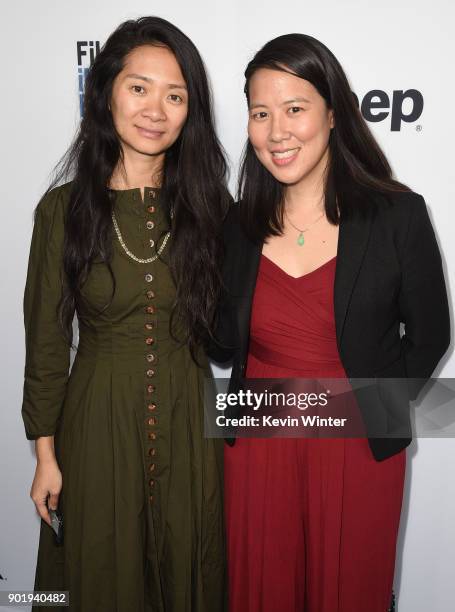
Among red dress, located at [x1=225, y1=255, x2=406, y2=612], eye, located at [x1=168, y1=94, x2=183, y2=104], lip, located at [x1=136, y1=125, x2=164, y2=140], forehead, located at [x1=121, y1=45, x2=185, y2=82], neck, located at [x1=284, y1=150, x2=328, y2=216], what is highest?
forehead, located at [x1=121, y1=45, x2=185, y2=82]

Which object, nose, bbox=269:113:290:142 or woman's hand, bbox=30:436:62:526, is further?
woman's hand, bbox=30:436:62:526

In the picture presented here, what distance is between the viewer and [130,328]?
1627 millimetres

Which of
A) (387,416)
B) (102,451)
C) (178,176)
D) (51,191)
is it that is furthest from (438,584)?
(51,191)

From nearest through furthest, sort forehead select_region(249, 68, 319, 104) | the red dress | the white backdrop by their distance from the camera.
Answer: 1. forehead select_region(249, 68, 319, 104)
2. the red dress
3. the white backdrop

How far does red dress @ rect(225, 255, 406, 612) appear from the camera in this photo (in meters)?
1.62

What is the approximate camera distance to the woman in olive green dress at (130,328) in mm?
1587

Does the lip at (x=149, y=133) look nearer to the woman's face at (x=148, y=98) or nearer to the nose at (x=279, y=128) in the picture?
the woman's face at (x=148, y=98)

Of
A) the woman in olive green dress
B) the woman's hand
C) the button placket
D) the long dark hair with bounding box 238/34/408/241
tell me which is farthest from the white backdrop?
the woman's hand

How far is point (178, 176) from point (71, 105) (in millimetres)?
615

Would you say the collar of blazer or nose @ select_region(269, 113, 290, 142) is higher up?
nose @ select_region(269, 113, 290, 142)

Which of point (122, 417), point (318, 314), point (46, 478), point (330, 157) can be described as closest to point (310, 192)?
point (330, 157)

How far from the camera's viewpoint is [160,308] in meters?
1.64

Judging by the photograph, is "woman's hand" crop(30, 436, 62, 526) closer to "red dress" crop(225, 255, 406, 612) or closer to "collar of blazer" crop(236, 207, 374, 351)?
"red dress" crop(225, 255, 406, 612)

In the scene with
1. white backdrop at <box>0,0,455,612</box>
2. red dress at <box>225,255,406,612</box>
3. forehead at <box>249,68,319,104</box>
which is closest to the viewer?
forehead at <box>249,68,319,104</box>
